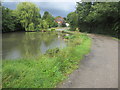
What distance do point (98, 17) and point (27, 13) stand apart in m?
19.3

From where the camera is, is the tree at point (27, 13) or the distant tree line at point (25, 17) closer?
the distant tree line at point (25, 17)

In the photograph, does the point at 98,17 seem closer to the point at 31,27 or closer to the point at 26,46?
the point at 26,46

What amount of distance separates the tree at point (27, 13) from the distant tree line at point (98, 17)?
11015 millimetres

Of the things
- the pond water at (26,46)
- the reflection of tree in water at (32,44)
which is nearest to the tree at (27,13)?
the reflection of tree in water at (32,44)

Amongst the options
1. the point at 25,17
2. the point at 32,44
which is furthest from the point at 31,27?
the point at 32,44

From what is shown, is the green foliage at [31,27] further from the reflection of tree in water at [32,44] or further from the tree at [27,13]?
the reflection of tree in water at [32,44]

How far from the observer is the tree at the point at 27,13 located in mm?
26528

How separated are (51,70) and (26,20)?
26.6 m

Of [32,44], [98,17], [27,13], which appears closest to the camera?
[32,44]

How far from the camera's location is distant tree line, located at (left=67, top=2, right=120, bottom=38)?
12.1m

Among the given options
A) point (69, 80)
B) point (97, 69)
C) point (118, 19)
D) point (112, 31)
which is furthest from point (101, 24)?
point (69, 80)

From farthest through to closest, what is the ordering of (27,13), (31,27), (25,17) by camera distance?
(31,27) → (25,17) → (27,13)

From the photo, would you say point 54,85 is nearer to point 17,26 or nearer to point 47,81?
point 47,81

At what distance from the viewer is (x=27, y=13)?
2675 centimetres
